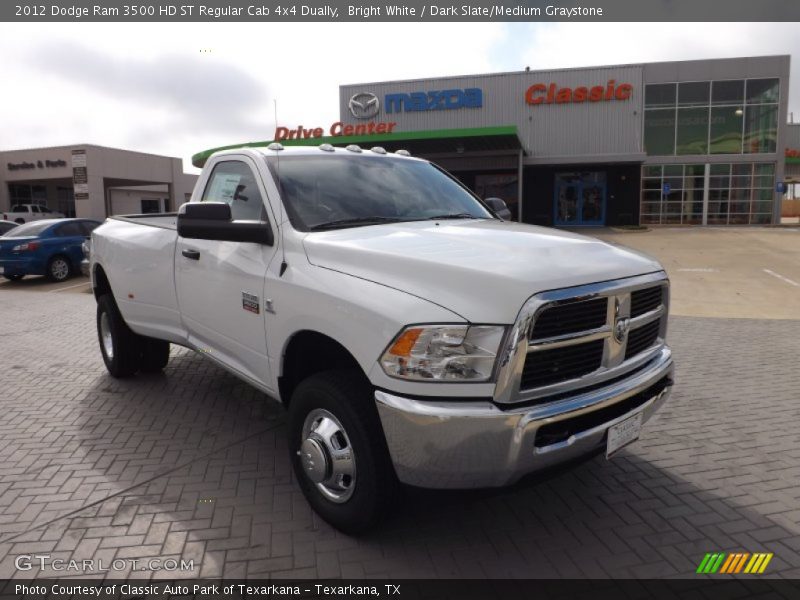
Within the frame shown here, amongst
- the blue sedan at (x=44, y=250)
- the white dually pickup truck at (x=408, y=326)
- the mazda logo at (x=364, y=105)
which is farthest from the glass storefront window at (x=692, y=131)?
the white dually pickup truck at (x=408, y=326)

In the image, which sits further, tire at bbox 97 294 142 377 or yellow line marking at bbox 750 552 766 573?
tire at bbox 97 294 142 377

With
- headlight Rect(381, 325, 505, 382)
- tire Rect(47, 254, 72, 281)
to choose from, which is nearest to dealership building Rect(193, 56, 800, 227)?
tire Rect(47, 254, 72, 281)

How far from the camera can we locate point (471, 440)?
2.42 m

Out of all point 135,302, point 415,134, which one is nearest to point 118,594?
point 135,302

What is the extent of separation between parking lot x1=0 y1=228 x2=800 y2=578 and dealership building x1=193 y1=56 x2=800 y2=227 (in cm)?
2388

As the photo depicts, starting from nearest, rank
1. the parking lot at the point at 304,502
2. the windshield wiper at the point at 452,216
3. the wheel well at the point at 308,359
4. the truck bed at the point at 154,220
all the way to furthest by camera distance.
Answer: the parking lot at the point at 304,502
the wheel well at the point at 308,359
the windshield wiper at the point at 452,216
the truck bed at the point at 154,220

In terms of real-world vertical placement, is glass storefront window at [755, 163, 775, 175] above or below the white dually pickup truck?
above

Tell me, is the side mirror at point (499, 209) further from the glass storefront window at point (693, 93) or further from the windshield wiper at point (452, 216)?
the glass storefront window at point (693, 93)

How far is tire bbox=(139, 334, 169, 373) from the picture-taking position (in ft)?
19.5

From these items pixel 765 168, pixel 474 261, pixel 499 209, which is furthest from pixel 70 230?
pixel 765 168

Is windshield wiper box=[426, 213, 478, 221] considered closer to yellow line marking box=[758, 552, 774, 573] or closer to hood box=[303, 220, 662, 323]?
hood box=[303, 220, 662, 323]

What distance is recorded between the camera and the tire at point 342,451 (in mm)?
2740

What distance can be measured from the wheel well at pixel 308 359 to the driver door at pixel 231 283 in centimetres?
16

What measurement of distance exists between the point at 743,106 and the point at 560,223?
10151 millimetres
